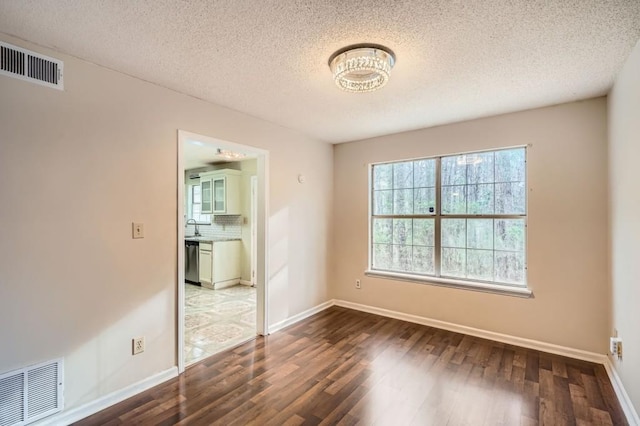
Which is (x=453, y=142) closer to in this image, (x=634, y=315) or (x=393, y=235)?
(x=393, y=235)

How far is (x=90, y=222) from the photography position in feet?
6.84

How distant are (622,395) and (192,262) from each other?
593cm

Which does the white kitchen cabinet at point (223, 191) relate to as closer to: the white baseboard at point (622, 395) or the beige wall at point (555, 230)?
the beige wall at point (555, 230)

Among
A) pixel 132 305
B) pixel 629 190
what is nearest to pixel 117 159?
pixel 132 305

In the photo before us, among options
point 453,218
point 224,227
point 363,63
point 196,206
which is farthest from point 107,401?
point 196,206

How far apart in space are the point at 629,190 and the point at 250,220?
16.9 ft

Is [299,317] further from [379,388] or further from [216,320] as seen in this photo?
[379,388]

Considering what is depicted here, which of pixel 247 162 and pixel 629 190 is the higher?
pixel 247 162

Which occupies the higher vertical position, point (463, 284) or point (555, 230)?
point (555, 230)

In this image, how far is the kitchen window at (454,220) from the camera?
323 cm

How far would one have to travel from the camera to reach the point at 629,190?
2.08 metres

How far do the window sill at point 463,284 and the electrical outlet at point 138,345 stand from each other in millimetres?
2789

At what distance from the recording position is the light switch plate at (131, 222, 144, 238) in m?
2.30

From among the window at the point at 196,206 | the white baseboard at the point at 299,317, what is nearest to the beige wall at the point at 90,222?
the white baseboard at the point at 299,317
